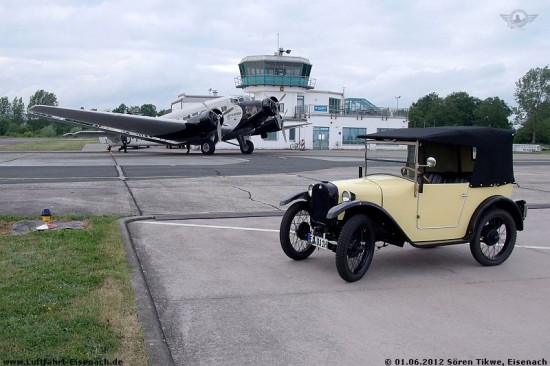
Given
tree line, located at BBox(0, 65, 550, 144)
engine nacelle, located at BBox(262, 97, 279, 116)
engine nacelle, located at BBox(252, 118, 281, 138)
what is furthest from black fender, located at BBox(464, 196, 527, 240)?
engine nacelle, located at BBox(252, 118, 281, 138)

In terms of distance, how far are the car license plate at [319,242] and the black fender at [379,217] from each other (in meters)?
0.46

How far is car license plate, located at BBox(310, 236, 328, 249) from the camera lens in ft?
21.8

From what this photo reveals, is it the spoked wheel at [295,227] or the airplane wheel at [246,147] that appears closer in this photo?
the spoked wheel at [295,227]

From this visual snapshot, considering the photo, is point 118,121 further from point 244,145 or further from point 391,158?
point 391,158

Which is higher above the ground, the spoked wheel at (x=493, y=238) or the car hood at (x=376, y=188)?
the car hood at (x=376, y=188)

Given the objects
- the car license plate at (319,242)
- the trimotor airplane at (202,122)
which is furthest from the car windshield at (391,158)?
the trimotor airplane at (202,122)

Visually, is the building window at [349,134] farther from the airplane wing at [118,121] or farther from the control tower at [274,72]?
the airplane wing at [118,121]

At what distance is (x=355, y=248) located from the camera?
257 inches

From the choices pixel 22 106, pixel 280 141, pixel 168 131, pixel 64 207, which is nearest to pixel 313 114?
pixel 280 141

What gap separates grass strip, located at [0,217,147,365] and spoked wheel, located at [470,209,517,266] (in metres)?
4.61

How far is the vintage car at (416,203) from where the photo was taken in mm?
6602

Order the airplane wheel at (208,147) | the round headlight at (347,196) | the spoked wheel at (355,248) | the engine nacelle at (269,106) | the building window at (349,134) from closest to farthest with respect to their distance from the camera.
→ the spoked wheel at (355,248), the round headlight at (347,196), the engine nacelle at (269,106), the airplane wheel at (208,147), the building window at (349,134)

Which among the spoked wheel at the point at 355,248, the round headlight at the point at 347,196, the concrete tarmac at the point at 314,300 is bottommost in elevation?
the concrete tarmac at the point at 314,300

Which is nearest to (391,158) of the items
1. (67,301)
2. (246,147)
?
(67,301)
